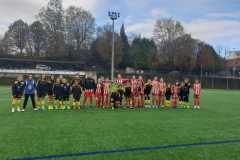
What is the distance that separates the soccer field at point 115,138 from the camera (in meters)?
6.84

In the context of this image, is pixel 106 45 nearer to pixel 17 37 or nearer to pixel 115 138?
pixel 17 37

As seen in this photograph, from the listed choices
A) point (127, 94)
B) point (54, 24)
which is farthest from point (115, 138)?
point (54, 24)

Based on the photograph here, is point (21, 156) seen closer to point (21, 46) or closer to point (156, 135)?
point (156, 135)

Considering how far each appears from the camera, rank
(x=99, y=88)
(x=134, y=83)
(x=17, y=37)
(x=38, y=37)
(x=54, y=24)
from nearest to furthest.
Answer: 1. (x=99, y=88)
2. (x=134, y=83)
3. (x=54, y=24)
4. (x=38, y=37)
5. (x=17, y=37)

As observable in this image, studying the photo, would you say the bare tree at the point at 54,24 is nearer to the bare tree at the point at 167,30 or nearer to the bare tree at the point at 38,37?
the bare tree at the point at 38,37

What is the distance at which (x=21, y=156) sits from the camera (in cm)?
648

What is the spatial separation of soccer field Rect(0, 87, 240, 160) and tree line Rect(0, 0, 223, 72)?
176 feet

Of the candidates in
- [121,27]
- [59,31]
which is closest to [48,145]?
[59,31]

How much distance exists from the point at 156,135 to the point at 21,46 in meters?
64.4

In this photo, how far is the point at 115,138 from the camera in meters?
8.52

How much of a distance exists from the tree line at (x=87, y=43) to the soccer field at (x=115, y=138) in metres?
53.7

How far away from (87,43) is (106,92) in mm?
51550

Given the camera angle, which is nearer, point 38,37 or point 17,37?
point 38,37

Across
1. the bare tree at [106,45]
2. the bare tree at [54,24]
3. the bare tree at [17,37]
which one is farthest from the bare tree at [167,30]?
the bare tree at [17,37]
